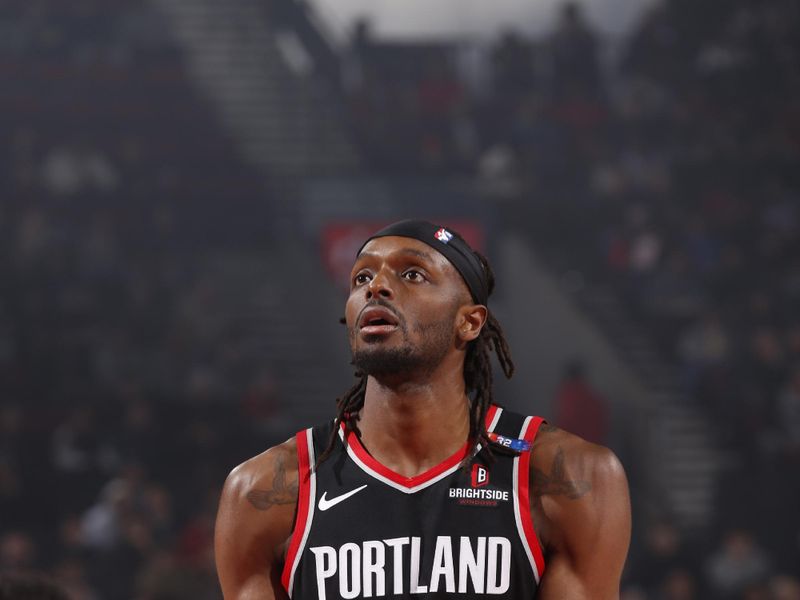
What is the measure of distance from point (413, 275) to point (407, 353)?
0.18m

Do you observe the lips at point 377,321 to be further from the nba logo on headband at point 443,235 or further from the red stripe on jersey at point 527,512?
the red stripe on jersey at point 527,512

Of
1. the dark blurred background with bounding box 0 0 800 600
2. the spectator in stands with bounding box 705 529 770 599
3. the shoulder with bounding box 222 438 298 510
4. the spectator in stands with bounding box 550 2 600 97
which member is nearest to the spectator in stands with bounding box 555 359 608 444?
the dark blurred background with bounding box 0 0 800 600

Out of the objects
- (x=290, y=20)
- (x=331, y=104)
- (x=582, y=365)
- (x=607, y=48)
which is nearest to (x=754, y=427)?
(x=582, y=365)

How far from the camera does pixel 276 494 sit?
265cm

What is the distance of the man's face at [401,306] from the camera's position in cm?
261

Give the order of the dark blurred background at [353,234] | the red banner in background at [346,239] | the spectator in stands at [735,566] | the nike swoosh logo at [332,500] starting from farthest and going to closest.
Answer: the red banner in background at [346,239] < the dark blurred background at [353,234] < the spectator in stands at [735,566] < the nike swoosh logo at [332,500]

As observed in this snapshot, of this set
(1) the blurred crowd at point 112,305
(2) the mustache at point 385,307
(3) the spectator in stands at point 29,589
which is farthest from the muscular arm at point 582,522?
(1) the blurred crowd at point 112,305

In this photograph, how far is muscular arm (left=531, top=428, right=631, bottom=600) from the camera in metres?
2.57

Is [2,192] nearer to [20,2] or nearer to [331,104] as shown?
[20,2]

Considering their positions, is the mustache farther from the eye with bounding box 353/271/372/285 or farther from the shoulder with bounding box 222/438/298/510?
the shoulder with bounding box 222/438/298/510

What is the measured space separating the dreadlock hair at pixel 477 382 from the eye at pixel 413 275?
204 mm

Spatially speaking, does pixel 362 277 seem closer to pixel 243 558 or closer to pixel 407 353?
pixel 407 353

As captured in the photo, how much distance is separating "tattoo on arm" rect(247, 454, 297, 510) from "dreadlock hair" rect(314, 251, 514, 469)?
5.2 inches

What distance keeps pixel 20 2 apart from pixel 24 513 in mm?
6699
